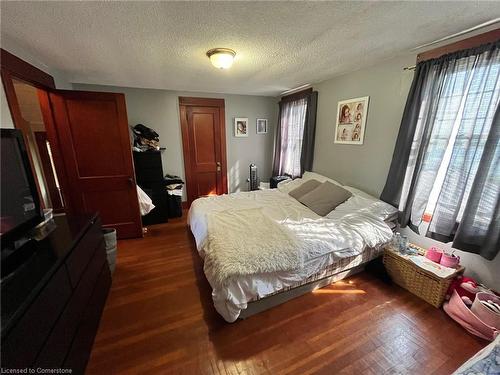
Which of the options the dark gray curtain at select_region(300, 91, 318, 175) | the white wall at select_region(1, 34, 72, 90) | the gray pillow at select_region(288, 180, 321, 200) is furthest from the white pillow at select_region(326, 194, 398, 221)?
the white wall at select_region(1, 34, 72, 90)

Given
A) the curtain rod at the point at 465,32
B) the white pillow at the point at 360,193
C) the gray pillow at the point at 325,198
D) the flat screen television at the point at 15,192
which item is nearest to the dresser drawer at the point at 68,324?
the flat screen television at the point at 15,192

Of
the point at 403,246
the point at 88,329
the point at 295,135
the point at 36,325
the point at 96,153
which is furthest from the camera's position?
the point at 295,135

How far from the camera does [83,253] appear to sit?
148 cm

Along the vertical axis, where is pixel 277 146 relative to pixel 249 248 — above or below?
above

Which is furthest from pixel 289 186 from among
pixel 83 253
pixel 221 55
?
pixel 83 253

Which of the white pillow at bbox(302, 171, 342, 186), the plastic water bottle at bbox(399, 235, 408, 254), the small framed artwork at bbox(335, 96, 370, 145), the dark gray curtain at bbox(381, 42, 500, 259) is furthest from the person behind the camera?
the white pillow at bbox(302, 171, 342, 186)

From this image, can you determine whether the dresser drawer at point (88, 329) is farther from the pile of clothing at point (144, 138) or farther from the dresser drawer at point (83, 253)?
the pile of clothing at point (144, 138)

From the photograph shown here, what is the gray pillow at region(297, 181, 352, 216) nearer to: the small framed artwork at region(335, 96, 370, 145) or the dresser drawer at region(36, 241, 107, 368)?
the small framed artwork at region(335, 96, 370, 145)

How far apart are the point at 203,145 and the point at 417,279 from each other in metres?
3.82

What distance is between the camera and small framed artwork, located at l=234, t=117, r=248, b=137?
4375 millimetres

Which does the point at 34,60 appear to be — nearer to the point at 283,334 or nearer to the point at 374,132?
the point at 283,334

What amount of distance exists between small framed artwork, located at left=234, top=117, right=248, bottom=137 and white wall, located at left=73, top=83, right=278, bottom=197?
8 cm

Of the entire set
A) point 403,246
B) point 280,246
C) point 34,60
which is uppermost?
point 34,60

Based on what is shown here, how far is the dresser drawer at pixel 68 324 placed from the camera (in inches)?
38.3
